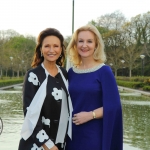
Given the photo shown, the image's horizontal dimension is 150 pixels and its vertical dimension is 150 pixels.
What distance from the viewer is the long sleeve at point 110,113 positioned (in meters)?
2.19

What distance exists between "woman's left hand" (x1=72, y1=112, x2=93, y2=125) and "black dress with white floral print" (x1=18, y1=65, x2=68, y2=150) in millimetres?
129

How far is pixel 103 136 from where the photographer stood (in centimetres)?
220

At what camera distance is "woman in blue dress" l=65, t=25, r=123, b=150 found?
2203 millimetres

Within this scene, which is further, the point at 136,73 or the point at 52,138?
the point at 136,73

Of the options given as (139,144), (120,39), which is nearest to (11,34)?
(120,39)

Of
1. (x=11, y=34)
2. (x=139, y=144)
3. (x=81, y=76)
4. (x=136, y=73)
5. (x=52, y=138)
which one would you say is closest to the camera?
(x=52, y=138)

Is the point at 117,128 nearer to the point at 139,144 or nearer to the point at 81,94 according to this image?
the point at 81,94

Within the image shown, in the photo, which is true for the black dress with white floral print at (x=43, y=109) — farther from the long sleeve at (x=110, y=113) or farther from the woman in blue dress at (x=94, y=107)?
the long sleeve at (x=110, y=113)

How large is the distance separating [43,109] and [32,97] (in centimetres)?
10

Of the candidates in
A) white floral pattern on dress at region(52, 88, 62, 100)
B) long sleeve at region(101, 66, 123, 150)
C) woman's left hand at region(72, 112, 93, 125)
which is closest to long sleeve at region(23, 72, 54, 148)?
white floral pattern on dress at region(52, 88, 62, 100)

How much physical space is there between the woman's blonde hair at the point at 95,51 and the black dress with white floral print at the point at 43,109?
0.35 metres

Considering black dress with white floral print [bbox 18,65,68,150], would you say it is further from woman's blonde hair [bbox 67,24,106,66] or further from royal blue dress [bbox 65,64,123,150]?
woman's blonde hair [bbox 67,24,106,66]

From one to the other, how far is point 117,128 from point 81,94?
1.04 ft

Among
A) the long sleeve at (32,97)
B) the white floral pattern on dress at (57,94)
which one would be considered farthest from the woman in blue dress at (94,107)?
the long sleeve at (32,97)
